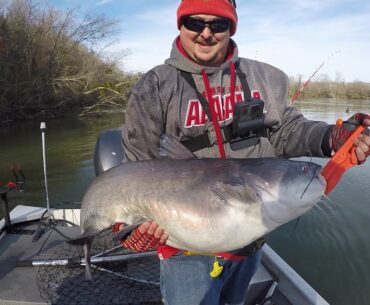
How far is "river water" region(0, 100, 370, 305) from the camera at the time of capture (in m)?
5.70

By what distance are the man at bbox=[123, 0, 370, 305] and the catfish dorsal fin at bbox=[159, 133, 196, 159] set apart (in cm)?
8

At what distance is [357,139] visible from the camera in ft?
5.87

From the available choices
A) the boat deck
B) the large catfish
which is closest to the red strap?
the large catfish

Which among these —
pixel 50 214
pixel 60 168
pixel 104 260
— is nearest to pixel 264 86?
pixel 104 260

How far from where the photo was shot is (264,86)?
226 cm

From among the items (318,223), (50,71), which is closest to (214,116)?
(318,223)

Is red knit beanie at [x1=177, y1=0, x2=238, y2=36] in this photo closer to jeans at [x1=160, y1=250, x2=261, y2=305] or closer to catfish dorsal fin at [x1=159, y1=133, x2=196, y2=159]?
catfish dorsal fin at [x1=159, y1=133, x2=196, y2=159]

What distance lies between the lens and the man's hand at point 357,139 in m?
1.77

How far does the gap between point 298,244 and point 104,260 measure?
4.42 metres

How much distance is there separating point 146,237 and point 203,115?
0.83 m

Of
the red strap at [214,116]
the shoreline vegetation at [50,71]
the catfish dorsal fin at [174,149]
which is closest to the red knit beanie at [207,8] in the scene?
the red strap at [214,116]

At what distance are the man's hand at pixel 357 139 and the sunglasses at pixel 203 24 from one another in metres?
0.92

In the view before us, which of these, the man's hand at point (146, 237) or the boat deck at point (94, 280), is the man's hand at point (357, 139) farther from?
the boat deck at point (94, 280)

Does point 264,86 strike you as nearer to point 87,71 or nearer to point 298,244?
point 298,244
